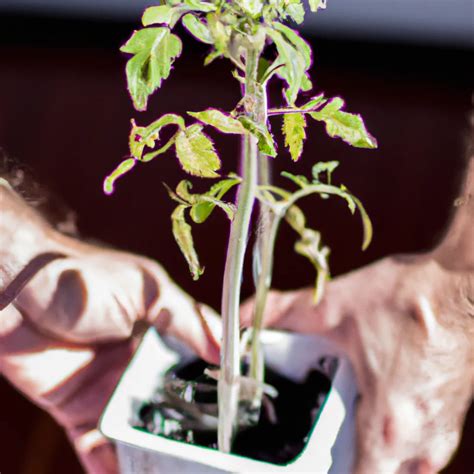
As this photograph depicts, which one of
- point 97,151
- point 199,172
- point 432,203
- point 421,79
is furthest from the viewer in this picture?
point 421,79

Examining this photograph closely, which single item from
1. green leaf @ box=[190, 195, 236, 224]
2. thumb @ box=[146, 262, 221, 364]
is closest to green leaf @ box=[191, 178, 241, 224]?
green leaf @ box=[190, 195, 236, 224]

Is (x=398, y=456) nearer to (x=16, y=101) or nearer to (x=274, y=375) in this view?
(x=274, y=375)

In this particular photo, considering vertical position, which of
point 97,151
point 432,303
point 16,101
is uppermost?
point 432,303

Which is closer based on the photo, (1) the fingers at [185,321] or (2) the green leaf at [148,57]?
(2) the green leaf at [148,57]

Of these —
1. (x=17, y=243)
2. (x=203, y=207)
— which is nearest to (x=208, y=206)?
(x=203, y=207)

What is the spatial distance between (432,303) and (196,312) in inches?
4.8

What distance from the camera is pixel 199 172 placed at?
30 centimetres

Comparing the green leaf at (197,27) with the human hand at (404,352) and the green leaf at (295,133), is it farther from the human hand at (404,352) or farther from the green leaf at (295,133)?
the human hand at (404,352)

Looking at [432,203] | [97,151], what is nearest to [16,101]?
[97,151]

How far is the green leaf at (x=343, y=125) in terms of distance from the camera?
12.1 inches

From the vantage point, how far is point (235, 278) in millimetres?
348

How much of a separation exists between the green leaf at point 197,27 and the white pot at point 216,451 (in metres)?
0.17

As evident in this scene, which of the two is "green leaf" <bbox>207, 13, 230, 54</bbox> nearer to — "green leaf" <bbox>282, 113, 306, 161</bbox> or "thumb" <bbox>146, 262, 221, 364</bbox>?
"green leaf" <bbox>282, 113, 306, 161</bbox>

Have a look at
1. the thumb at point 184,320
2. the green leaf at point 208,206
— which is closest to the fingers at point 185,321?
the thumb at point 184,320
